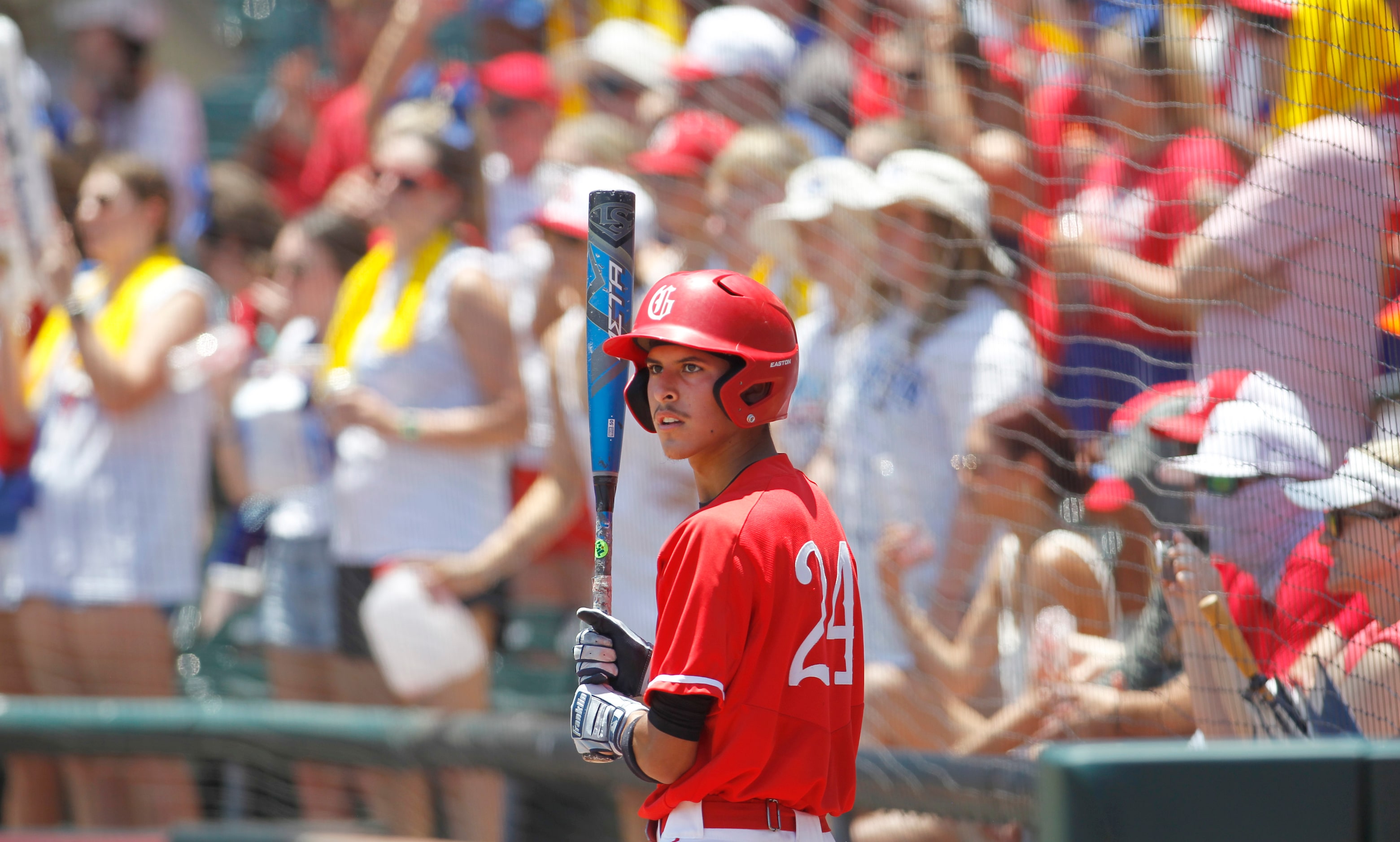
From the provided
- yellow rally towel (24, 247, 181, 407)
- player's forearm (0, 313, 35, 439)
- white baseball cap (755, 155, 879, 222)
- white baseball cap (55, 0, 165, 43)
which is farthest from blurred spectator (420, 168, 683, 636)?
white baseball cap (55, 0, 165, 43)

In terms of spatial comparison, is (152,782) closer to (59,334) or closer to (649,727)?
(59,334)

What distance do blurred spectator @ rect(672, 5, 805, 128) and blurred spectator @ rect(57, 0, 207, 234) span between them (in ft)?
8.00

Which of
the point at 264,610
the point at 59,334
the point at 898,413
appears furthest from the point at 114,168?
the point at 898,413

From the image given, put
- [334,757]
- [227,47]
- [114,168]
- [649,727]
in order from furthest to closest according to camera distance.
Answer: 1. [227,47]
2. [114,168]
3. [334,757]
4. [649,727]

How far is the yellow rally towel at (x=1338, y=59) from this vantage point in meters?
2.92

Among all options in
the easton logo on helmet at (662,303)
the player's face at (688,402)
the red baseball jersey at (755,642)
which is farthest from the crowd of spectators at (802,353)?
the easton logo on helmet at (662,303)

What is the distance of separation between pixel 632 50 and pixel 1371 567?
124 inches

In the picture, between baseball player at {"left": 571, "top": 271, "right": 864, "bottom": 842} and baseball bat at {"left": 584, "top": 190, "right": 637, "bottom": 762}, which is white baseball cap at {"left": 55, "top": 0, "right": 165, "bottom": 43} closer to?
baseball bat at {"left": 584, "top": 190, "right": 637, "bottom": 762}

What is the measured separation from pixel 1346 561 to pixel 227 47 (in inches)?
221

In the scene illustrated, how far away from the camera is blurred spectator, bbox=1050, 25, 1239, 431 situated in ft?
11.0

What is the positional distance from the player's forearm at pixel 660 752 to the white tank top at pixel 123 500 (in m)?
3.15

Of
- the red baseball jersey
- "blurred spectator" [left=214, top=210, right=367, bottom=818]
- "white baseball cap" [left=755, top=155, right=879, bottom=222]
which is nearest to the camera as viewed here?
the red baseball jersey

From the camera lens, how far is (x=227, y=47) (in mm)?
6797

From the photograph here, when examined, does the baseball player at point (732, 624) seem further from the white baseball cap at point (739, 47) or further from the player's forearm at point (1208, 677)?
the white baseball cap at point (739, 47)
